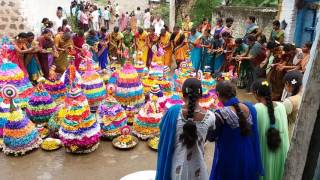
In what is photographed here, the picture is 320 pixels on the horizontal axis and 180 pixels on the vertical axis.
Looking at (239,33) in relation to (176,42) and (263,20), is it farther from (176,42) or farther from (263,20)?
(176,42)

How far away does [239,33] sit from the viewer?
1283 centimetres

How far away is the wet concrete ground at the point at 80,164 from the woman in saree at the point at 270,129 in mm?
1711

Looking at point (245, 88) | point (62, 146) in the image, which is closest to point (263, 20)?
point (245, 88)

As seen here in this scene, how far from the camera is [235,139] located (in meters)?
3.03

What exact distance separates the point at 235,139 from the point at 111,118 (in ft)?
A: 9.51

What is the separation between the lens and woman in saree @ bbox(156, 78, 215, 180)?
110 inches

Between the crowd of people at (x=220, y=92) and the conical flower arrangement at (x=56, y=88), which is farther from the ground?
the crowd of people at (x=220, y=92)

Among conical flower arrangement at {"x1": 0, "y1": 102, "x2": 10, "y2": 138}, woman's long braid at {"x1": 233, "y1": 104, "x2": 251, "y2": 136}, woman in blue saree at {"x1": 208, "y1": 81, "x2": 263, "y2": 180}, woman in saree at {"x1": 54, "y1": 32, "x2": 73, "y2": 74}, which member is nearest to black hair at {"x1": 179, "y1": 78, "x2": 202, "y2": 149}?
woman in blue saree at {"x1": 208, "y1": 81, "x2": 263, "y2": 180}

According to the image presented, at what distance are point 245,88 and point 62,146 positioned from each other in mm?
5440

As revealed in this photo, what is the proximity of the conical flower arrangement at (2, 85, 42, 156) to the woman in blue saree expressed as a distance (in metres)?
3.22

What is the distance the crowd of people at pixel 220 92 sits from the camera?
290 cm

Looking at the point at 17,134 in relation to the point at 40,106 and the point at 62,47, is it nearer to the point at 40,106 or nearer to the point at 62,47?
the point at 40,106

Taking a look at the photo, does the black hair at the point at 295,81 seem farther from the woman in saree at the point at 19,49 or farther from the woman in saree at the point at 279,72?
the woman in saree at the point at 19,49

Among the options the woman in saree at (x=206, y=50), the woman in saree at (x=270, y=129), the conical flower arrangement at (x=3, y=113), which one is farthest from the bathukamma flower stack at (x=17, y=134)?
the woman in saree at (x=206, y=50)
